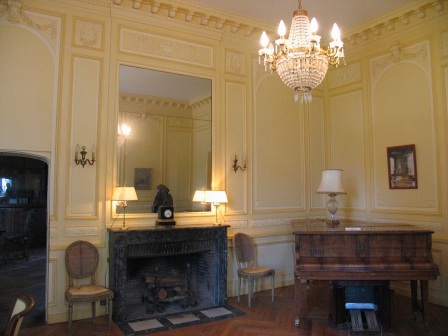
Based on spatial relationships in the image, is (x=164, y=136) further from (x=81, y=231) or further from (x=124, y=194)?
(x=81, y=231)

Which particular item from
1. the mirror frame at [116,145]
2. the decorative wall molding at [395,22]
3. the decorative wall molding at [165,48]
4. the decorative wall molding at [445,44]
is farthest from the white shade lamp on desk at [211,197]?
the decorative wall molding at [445,44]

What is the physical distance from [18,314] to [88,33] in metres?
3.87

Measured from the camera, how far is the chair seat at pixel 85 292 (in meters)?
4.09

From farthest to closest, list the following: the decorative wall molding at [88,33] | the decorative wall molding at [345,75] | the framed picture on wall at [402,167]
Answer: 1. the decorative wall molding at [345,75]
2. the framed picture on wall at [402,167]
3. the decorative wall molding at [88,33]

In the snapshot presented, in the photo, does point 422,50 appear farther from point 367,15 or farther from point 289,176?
point 289,176

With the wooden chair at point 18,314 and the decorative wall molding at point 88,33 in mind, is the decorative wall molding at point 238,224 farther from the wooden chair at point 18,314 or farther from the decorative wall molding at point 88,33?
the wooden chair at point 18,314

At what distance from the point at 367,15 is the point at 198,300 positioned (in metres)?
4.79

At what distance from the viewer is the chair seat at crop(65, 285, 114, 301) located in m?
4.09

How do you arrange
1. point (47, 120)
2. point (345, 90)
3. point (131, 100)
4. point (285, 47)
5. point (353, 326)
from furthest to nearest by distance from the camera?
point (345, 90) < point (131, 100) < point (47, 120) < point (353, 326) < point (285, 47)

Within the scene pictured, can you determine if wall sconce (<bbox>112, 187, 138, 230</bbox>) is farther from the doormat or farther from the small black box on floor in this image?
the small black box on floor

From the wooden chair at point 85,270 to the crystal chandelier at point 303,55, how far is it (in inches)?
119

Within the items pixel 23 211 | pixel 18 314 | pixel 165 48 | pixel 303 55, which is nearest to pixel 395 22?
pixel 303 55

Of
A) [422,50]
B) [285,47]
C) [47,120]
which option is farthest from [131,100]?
[422,50]

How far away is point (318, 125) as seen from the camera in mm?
6680
